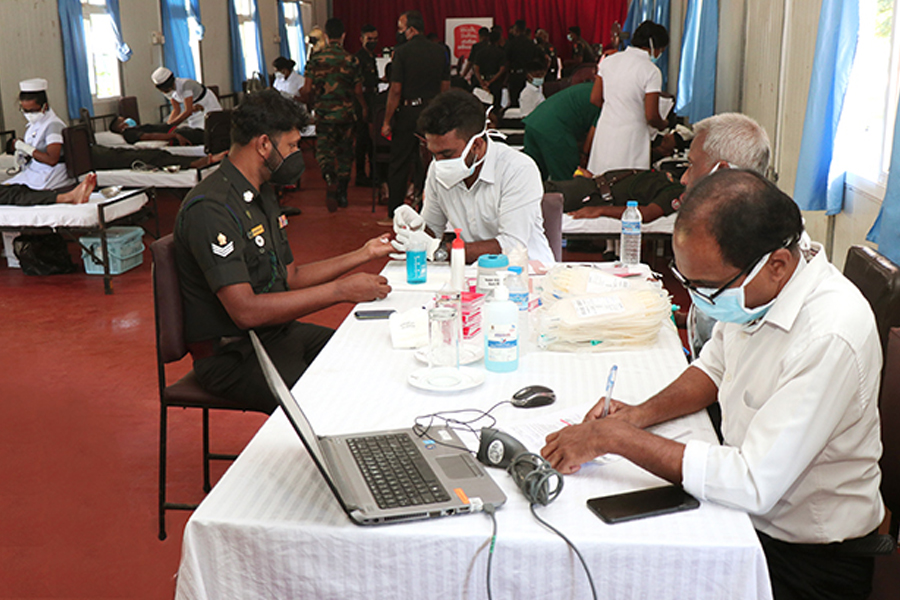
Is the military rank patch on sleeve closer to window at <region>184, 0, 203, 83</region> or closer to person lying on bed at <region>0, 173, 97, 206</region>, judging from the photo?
person lying on bed at <region>0, 173, 97, 206</region>

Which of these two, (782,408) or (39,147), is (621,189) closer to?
(782,408)

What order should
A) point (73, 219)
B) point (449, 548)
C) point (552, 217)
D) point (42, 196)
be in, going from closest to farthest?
point (449, 548) → point (552, 217) → point (73, 219) → point (42, 196)

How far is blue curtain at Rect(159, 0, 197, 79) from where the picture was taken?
32.7 ft

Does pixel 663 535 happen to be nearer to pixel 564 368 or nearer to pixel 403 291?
pixel 564 368

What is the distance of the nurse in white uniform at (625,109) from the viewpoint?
5.22 meters

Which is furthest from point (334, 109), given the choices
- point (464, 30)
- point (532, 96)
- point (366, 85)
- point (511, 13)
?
point (511, 13)

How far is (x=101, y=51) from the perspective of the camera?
9172mm

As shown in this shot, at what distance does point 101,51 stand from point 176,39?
3.79 feet

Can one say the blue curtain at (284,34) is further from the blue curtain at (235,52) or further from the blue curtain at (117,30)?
the blue curtain at (117,30)

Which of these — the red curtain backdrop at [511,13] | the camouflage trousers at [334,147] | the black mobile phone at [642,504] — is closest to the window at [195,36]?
the camouflage trousers at [334,147]

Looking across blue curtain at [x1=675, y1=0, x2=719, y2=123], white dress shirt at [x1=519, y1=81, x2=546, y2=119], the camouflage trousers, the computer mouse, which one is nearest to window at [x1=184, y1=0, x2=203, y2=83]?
the camouflage trousers

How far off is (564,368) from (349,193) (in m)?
6.95

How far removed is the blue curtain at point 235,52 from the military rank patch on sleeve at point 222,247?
10.7 meters

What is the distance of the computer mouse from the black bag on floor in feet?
15.7
